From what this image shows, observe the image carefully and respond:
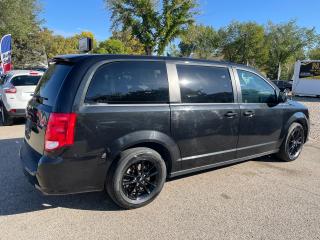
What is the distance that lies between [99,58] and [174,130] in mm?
1261

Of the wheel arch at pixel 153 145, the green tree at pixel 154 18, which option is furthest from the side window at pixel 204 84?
the green tree at pixel 154 18

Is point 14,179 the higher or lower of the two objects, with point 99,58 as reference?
lower

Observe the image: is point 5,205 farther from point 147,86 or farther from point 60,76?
point 147,86

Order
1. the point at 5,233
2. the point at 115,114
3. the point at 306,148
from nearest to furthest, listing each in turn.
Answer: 1. the point at 5,233
2. the point at 115,114
3. the point at 306,148

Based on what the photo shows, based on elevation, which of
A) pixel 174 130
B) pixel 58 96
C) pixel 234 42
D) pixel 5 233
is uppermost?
pixel 234 42

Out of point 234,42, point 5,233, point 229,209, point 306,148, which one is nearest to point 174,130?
point 229,209

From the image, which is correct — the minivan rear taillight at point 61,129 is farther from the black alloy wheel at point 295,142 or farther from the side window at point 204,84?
the black alloy wheel at point 295,142

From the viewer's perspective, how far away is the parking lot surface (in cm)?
327

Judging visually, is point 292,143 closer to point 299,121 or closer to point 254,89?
point 299,121

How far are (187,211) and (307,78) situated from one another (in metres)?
24.0

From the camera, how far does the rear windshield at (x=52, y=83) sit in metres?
3.45

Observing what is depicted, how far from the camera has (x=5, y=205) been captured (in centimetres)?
376

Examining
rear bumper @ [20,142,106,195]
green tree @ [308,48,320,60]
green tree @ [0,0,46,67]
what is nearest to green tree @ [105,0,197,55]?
green tree @ [0,0,46,67]

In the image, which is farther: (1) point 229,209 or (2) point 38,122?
(1) point 229,209
